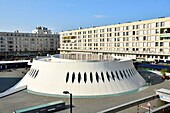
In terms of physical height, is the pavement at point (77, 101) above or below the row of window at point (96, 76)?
below

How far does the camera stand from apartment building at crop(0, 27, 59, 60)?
122625 mm

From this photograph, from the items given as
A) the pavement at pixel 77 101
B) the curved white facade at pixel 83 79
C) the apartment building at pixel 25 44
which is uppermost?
the apartment building at pixel 25 44

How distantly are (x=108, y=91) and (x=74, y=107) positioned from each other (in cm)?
906

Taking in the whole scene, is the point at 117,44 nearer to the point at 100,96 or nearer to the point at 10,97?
the point at 100,96

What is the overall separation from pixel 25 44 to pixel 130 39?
78201 mm

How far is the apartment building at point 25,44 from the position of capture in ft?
402

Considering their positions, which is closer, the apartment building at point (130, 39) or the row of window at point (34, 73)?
the row of window at point (34, 73)

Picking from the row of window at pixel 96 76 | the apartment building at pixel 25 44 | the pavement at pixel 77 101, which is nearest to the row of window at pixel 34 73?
the pavement at pixel 77 101

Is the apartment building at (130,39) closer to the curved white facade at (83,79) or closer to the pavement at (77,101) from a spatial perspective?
the curved white facade at (83,79)

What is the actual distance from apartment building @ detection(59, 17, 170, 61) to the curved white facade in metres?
25.8

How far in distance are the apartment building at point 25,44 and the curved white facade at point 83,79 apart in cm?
9186

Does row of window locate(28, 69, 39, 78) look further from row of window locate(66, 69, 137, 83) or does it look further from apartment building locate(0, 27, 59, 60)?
apartment building locate(0, 27, 59, 60)

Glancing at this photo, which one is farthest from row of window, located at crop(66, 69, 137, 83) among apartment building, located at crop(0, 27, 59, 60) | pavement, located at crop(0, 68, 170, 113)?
apartment building, located at crop(0, 27, 59, 60)

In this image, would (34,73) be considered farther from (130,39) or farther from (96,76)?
(130,39)
